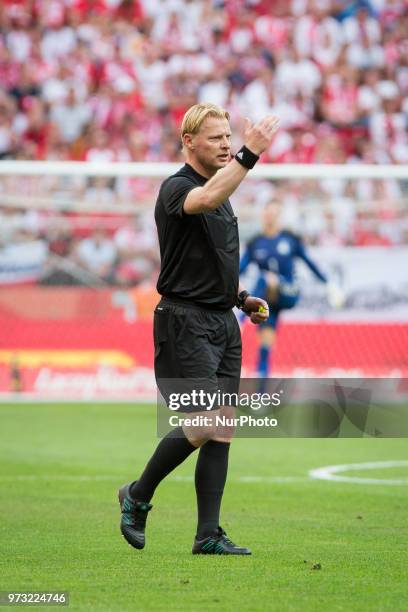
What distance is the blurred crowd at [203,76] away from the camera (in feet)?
68.8

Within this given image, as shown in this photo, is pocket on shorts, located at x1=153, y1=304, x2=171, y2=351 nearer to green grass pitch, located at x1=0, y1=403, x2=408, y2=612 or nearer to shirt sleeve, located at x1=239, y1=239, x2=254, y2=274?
green grass pitch, located at x1=0, y1=403, x2=408, y2=612

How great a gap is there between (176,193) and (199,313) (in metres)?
0.64

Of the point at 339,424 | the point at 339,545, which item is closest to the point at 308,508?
the point at 339,424

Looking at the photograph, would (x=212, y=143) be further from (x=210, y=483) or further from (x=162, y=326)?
(x=210, y=483)

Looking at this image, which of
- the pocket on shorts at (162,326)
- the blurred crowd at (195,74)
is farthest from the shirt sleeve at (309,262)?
the pocket on shorts at (162,326)

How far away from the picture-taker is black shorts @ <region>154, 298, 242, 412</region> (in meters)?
6.23

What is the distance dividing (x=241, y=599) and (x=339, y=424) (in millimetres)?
4028

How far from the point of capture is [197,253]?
632 centimetres

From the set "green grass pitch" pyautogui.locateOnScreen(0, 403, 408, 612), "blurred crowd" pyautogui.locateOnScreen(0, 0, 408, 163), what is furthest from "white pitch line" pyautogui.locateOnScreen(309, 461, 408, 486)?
"blurred crowd" pyautogui.locateOnScreen(0, 0, 408, 163)

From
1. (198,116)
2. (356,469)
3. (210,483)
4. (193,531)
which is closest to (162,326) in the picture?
(210,483)

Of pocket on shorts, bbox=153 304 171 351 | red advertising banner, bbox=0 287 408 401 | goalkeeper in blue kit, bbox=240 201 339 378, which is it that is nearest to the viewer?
pocket on shorts, bbox=153 304 171 351

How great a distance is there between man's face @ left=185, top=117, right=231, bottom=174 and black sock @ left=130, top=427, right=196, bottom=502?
1.42 meters

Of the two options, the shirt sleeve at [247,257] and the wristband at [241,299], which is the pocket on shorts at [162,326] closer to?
the wristband at [241,299]

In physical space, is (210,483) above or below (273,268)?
below
